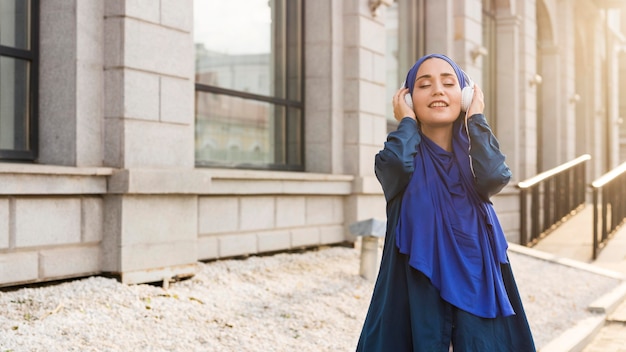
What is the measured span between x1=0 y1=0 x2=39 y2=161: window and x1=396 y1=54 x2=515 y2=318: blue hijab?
3.80m

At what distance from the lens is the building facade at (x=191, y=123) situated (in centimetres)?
596

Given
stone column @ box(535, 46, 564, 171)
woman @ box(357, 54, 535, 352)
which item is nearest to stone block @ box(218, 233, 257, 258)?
woman @ box(357, 54, 535, 352)

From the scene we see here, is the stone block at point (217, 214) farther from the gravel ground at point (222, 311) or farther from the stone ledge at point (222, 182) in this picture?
the gravel ground at point (222, 311)

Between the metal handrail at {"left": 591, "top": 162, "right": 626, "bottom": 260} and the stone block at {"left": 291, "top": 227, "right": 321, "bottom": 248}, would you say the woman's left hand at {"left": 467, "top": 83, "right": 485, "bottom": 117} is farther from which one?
the metal handrail at {"left": 591, "top": 162, "right": 626, "bottom": 260}

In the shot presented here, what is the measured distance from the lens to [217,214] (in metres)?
7.35

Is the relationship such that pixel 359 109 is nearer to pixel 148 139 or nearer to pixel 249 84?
pixel 249 84

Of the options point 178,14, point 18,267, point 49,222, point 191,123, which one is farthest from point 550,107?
point 18,267

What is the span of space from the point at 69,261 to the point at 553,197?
8.85 m

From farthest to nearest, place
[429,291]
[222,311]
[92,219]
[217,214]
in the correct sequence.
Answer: [217,214]
[92,219]
[222,311]
[429,291]

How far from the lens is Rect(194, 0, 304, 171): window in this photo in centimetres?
805

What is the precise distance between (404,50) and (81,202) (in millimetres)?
7067

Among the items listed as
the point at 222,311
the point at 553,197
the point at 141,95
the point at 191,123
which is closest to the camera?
the point at 222,311

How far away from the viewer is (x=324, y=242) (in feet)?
29.5

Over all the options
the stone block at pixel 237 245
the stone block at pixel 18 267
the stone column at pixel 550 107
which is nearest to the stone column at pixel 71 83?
the stone block at pixel 18 267
